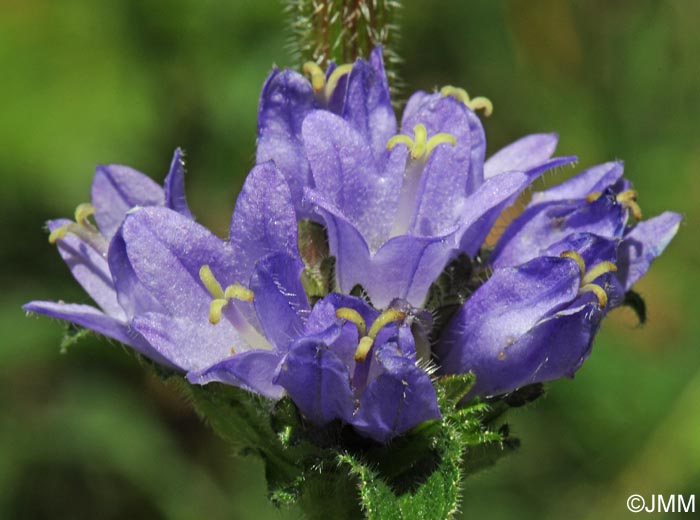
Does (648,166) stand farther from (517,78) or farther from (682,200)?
(517,78)

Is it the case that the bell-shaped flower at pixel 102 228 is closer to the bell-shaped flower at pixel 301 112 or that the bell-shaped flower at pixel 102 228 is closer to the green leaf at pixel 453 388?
the bell-shaped flower at pixel 301 112

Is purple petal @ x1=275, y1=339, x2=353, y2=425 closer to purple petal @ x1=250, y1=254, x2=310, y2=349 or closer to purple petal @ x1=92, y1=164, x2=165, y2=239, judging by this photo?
purple petal @ x1=250, y1=254, x2=310, y2=349

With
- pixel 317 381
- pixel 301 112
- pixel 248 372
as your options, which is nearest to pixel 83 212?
pixel 301 112

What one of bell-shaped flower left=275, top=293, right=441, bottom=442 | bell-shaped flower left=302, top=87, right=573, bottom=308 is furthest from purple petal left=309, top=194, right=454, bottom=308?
bell-shaped flower left=275, top=293, right=441, bottom=442

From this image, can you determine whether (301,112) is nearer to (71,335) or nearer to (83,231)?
(83,231)

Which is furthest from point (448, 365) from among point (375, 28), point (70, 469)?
point (70, 469)

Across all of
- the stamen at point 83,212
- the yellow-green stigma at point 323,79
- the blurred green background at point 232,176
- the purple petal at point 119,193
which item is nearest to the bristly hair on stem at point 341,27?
the yellow-green stigma at point 323,79
